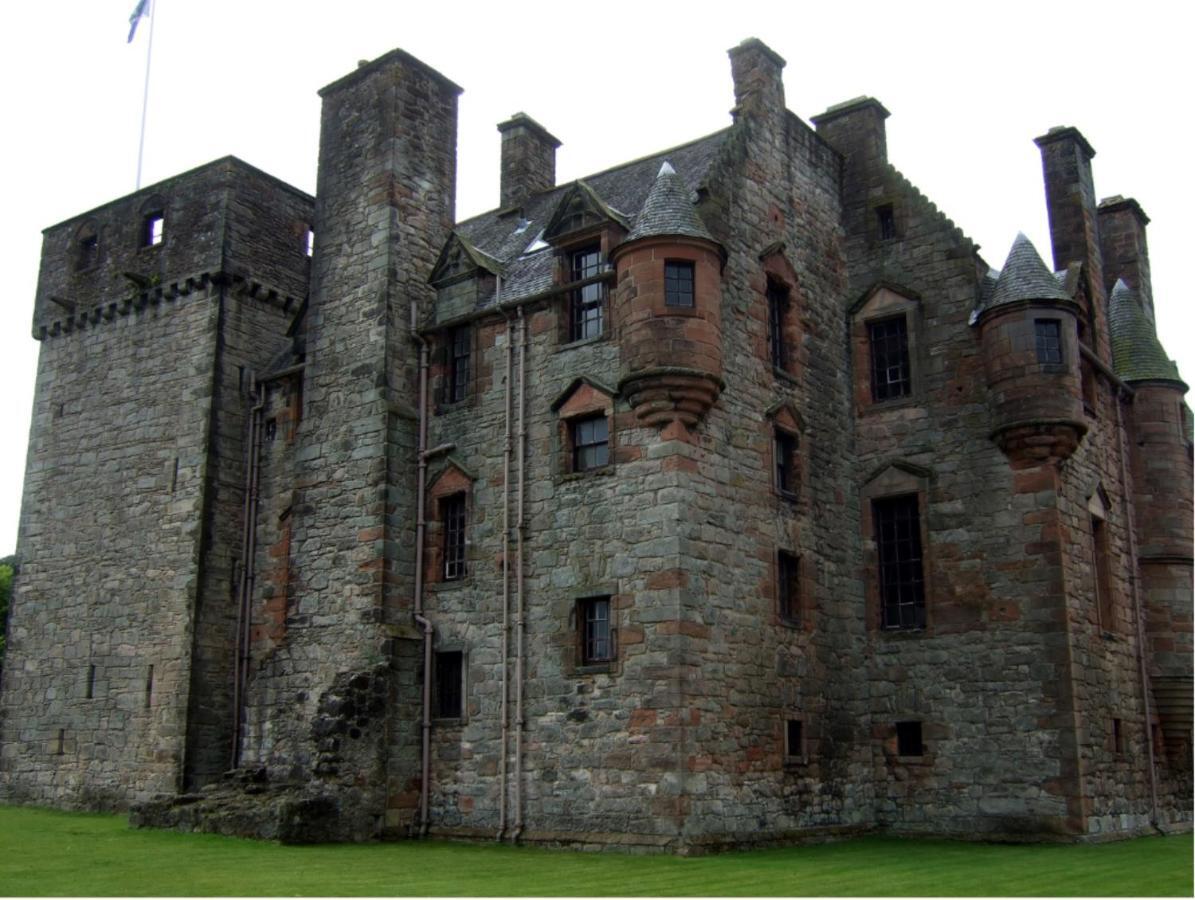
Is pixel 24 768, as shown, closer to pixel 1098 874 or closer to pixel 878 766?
pixel 878 766

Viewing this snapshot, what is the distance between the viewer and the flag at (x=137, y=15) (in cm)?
3647

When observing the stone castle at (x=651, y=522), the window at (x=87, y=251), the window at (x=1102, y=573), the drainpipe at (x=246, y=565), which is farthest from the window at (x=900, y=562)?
the window at (x=87, y=251)

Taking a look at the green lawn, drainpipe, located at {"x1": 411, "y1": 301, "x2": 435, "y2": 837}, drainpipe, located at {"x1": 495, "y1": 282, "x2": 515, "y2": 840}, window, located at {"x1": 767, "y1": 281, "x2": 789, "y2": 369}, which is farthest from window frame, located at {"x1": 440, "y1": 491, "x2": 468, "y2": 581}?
window, located at {"x1": 767, "y1": 281, "x2": 789, "y2": 369}

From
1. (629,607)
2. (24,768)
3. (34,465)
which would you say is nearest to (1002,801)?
(629,607)

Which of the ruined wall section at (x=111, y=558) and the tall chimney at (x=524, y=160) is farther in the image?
the tall chimney at (x=524, y=160)

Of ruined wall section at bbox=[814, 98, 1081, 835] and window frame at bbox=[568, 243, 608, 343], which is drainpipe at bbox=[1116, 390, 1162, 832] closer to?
ruined wall section at bbox=[814, 98, 1081, 835]

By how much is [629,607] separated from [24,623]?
60.9 feet

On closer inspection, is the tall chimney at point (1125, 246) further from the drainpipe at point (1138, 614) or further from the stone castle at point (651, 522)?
the drainpipe at point (1138, 614)

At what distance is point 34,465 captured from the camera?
108ft

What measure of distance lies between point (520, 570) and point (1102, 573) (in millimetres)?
11883

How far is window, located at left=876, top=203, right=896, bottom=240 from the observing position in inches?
1053

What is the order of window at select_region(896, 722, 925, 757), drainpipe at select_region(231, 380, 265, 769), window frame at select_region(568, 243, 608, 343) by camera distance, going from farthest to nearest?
drainpipe at select_region(231, 380, 265, 769), window at select_region(896, 722, 925, 757), window frame at select_region(568, 243, 608, 343)

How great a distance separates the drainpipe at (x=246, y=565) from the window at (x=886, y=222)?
1473 cm

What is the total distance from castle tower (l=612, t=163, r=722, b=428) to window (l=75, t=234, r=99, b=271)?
17901 millimetres
